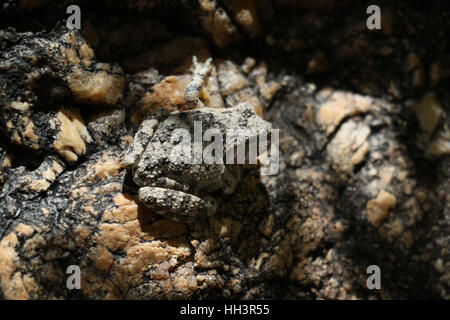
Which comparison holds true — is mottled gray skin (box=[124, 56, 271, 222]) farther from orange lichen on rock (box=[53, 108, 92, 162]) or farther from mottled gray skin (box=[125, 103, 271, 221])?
orange lichen on rock (box=[53, 108, 92, 162])

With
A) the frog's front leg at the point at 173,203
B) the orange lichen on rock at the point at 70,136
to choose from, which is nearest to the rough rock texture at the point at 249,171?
the orange lichen on rock at the point at 70,136

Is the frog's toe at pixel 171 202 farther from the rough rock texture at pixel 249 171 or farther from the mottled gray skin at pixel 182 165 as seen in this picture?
the rough rock texture at pixel 249 171

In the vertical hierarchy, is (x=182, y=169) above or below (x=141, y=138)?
below

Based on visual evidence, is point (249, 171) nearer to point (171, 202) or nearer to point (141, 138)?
point (171, 202)

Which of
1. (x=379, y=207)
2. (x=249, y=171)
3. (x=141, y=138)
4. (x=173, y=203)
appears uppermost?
(x=141, y=138)

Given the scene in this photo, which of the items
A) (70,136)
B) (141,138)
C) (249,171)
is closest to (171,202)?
(141,138)

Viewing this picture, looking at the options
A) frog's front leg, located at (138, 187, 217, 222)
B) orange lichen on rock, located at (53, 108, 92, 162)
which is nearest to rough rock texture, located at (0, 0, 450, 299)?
orange lichen on rock, located at (53, 108, 92, 162)

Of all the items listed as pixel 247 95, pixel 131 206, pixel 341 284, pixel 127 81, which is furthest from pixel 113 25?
pixel 341 284
